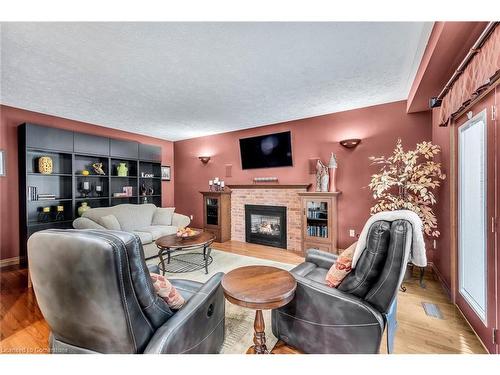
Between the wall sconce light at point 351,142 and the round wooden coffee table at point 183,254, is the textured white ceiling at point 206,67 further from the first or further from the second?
the round wooden coffee table at point 183,254

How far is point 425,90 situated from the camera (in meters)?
2.45

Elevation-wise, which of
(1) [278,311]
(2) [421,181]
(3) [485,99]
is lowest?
(1) [278,311]

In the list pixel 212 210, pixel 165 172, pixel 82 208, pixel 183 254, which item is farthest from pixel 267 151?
pixel 82 208

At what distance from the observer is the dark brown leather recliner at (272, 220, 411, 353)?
4.27 ft

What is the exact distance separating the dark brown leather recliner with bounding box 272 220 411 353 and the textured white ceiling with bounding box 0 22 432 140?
1.62m

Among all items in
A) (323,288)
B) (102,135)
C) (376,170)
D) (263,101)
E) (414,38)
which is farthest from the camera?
(102,135)

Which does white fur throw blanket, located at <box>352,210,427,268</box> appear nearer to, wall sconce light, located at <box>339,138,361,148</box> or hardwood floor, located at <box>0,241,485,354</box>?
hardwood floor, located at <box>0,241,485,354</box>

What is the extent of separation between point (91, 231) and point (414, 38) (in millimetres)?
2696

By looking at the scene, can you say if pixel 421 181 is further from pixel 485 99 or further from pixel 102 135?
pixel 102 135

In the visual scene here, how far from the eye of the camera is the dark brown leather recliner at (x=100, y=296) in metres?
0.93

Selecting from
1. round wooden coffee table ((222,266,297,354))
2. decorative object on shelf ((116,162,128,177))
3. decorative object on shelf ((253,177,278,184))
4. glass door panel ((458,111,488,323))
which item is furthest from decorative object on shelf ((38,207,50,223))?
glass door panel ((458,111,488,323))

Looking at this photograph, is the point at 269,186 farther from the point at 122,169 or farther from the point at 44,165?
the point at 44,165

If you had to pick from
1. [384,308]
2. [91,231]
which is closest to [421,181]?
[384,308]

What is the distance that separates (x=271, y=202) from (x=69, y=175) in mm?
3641
